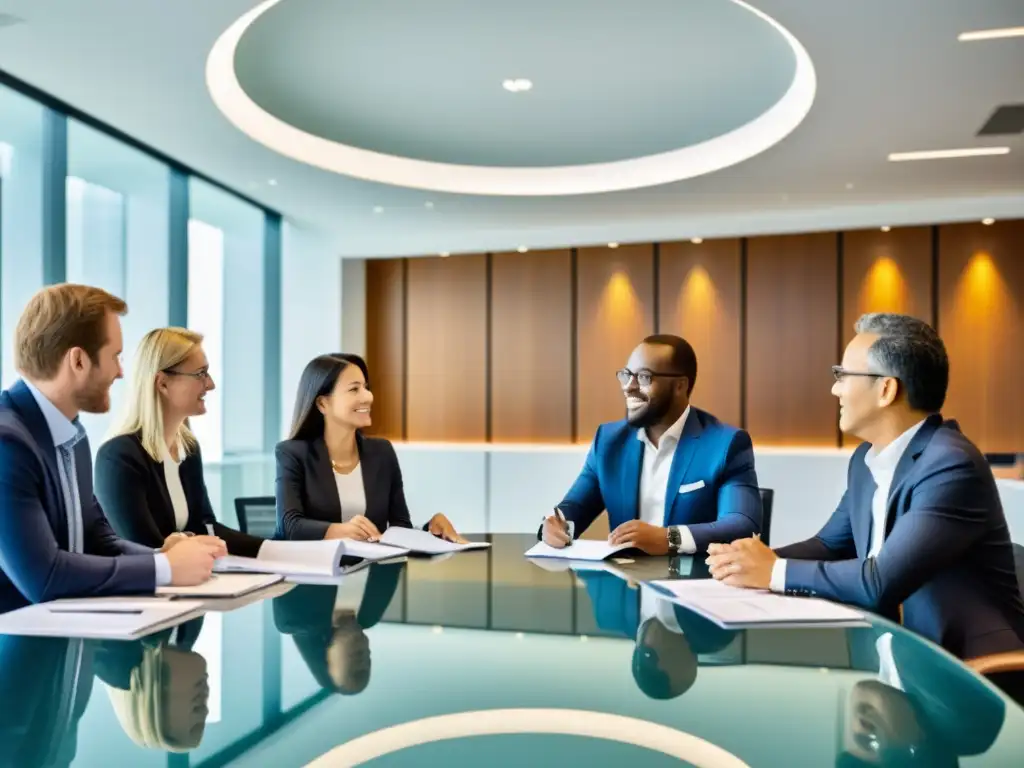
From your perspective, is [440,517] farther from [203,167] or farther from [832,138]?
[203,167]

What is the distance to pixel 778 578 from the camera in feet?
6.83

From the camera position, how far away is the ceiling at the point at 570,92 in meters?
4.70

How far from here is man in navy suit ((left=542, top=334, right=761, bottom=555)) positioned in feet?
10.6

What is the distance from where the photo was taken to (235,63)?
571 centimetres

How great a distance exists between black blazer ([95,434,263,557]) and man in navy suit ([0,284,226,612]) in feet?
1.51

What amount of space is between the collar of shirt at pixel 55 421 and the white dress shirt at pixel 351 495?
1324 mm

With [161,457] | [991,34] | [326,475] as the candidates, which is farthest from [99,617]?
[991,34]

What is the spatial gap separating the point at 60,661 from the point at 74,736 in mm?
398

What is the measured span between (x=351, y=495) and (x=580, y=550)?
103 centimetres

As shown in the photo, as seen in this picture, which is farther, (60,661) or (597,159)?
(597,159)

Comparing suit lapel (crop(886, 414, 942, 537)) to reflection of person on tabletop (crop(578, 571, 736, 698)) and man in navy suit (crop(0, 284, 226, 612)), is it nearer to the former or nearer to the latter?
reflection of person on tabletop (crop(578, 571, 736, 698))

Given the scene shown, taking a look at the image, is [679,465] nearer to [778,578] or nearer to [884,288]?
[778,578]

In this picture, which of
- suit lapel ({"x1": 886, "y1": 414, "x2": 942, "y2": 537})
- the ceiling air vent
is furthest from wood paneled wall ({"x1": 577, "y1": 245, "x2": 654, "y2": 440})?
suit lapel ({"x1": 886, "y1": 414, "x2": 942, "y2": 537})

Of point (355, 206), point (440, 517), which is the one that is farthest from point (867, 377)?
point (355, 206)
